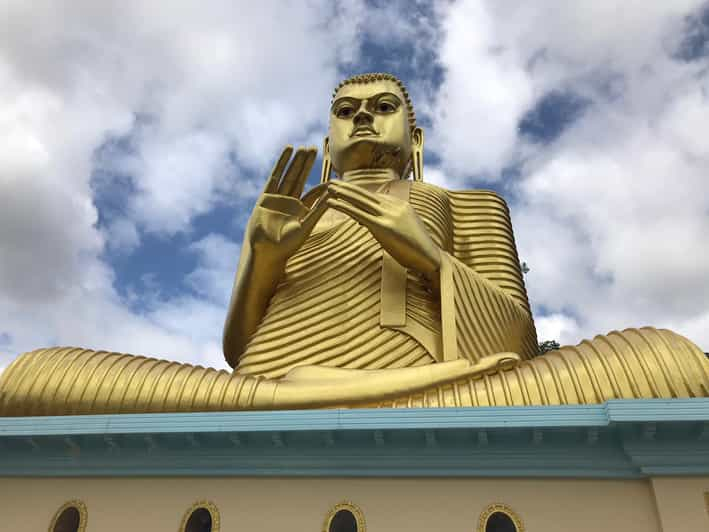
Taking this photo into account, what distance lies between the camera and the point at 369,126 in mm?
7102

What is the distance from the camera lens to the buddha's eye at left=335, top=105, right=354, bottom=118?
7.23 meters

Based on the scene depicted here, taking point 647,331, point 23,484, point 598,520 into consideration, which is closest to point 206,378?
point 23,484

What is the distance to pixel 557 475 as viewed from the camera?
330 centimetres

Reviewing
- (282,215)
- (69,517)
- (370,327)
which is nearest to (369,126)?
(282,215)

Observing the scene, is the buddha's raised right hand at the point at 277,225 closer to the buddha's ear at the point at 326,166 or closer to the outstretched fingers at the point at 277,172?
the outstretched fingers at the point at 277,172

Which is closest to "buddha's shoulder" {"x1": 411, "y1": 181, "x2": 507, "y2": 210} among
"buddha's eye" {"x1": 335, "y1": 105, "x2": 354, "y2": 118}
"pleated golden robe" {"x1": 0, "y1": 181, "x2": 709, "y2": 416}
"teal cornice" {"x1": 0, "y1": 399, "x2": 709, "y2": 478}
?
"pleated golden robe" {"x1": 0, "y1": 181, "x2": 709, "y2": 416}

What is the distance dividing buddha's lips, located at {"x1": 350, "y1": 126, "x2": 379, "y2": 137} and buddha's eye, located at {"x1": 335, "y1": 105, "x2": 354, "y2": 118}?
10.4 inches

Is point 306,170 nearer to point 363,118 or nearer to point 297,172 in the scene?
point 297,172

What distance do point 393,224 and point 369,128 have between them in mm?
2603

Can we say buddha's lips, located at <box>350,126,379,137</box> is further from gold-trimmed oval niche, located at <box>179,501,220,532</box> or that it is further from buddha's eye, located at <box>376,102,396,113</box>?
gold-trimmed oval niche, located at <box>179,501,220,532</box>

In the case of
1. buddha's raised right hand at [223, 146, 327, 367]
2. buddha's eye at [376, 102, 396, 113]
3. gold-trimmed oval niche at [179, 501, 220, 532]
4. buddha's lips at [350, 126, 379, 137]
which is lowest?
gold-trimmed oval niche at [179, 501, 220, 532]

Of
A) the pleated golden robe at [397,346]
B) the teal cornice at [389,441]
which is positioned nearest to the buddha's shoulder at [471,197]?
the pleated golden robe at [397,346]

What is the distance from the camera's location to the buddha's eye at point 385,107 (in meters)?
7.14

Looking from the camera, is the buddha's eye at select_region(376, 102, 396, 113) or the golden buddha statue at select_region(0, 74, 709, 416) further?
the buddha's eye at select_region(376, 102, 396, 113)
